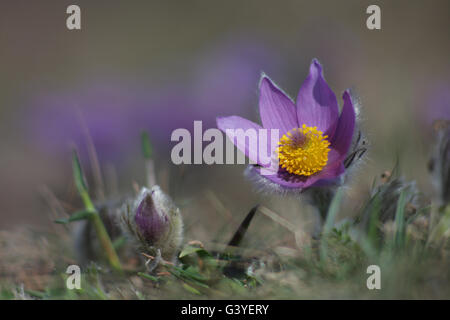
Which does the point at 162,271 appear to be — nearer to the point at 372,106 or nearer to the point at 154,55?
the point at 372,106

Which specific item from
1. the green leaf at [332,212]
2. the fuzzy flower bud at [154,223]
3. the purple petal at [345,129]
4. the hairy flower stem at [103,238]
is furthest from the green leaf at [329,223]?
the hairy flower stem at [103,238]

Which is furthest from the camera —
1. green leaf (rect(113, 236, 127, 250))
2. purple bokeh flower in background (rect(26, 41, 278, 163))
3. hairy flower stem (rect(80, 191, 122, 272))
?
purple bokeh flower in background (rect(26, 41, 278, 163))

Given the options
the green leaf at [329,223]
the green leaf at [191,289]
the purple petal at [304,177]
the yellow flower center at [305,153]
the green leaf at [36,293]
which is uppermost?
the yellow flower center at [305,153]

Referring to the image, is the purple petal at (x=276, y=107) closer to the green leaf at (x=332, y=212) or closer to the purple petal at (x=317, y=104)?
the purple petal at (x=317, y=104)

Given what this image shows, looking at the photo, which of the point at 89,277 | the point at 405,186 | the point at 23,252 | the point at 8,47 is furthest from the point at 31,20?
the point at 405,186

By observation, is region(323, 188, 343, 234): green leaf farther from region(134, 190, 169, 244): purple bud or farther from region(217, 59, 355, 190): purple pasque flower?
region(134, 190, 169, 244): purple bud

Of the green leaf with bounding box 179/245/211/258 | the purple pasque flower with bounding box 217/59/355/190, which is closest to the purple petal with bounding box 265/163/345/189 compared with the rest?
the purple pasque flower with bounding box 217/59/355/190
